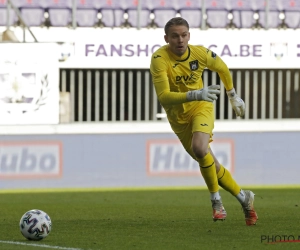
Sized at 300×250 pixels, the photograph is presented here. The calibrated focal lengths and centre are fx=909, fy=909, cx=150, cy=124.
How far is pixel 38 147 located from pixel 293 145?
507 centimetres

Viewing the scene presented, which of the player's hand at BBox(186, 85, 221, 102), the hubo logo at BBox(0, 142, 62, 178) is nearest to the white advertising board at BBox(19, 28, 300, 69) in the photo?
the hubo logo at BBox(0, 142, 62, 178)

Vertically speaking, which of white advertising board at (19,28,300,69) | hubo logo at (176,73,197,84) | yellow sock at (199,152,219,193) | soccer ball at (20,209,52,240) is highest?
white advertising board at (19,28,300,69)

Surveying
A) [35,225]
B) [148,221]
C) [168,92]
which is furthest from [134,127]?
[35,225]

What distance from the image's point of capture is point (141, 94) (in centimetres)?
1892

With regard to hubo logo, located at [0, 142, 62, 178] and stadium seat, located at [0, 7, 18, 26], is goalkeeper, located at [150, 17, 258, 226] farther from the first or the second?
stadium seat, located at [0, 7, 18, 26]

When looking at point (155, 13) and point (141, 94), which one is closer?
point (141, 94)

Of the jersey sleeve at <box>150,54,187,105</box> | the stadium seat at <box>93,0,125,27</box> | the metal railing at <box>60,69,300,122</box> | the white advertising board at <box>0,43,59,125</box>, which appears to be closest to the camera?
the jersey sleeve at <box>150,54,187,105</box>

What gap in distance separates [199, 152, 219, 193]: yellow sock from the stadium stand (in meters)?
10.5

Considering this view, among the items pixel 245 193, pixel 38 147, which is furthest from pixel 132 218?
pixel 38 147

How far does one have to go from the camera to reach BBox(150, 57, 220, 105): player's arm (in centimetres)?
866

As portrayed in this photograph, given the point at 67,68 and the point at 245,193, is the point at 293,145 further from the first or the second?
the point at 245,193

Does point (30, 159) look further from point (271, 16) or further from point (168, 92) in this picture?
point (168, 92)

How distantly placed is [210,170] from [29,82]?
906cm

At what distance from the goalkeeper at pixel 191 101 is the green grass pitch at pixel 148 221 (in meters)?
0.42
